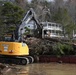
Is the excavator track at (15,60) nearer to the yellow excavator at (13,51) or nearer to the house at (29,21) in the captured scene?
the yellow excavator at (13,51)

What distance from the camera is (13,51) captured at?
20500mm

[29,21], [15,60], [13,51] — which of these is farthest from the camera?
[29,21]

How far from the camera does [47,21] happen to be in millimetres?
76812

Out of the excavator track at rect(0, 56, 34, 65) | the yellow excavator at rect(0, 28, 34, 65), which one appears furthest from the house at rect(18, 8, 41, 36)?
the excavator track at rect(0, 56, 34, 65)

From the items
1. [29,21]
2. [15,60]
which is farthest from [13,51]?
[29,21]

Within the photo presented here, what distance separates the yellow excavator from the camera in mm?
20469

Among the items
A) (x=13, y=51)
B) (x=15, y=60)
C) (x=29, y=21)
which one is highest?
(x=29, y=21)

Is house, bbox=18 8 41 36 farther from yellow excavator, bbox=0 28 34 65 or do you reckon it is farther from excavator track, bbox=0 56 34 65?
excavator track, bbox=0 56 34 65

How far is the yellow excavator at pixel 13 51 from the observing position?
67.2ft

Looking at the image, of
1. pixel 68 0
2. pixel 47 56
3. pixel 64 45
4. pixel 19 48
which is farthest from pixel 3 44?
pixel 68 0

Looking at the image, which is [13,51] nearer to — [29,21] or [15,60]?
[15,60]

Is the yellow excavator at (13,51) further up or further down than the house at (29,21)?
further down

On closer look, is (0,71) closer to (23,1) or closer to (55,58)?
(55,58)

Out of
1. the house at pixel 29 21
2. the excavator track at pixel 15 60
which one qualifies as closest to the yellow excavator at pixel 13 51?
the excavator track at pixel 15 60
